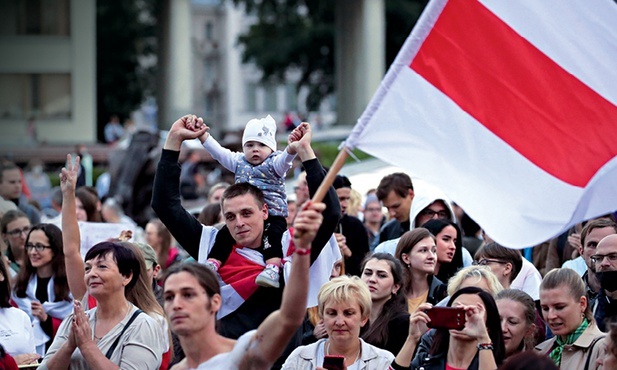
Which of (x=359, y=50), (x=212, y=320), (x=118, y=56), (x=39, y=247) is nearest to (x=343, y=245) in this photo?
(x=39, y=247)

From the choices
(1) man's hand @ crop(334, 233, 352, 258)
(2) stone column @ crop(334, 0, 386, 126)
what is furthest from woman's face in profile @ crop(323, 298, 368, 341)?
(2) stone column @ crop(334, 0, 386, 126)

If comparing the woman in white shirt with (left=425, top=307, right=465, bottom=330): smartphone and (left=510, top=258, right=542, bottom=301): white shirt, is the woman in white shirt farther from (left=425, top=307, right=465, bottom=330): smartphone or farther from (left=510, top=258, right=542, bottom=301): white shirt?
(left=510, top=258, right=542, bottom=301): white shirt

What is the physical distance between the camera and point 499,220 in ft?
19.2

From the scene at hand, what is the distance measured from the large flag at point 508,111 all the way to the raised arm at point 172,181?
4.66 feet

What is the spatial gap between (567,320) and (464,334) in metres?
0.98

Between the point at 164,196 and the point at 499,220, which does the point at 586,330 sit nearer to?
the point at 499,220

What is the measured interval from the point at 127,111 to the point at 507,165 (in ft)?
174

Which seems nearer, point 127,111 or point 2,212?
point 2,212

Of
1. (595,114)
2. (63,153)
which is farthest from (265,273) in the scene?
(63,153)

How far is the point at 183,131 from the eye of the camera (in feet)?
22.6

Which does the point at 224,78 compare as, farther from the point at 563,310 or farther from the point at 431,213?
the point at 563,310

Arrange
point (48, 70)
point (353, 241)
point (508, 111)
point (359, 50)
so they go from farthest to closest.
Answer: point (359, 50), point (48, 70), point (353, 241), point (508, 111)

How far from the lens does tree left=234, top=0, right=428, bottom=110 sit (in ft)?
179

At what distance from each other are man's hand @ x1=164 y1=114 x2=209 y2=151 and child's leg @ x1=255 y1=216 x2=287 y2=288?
0.68m
